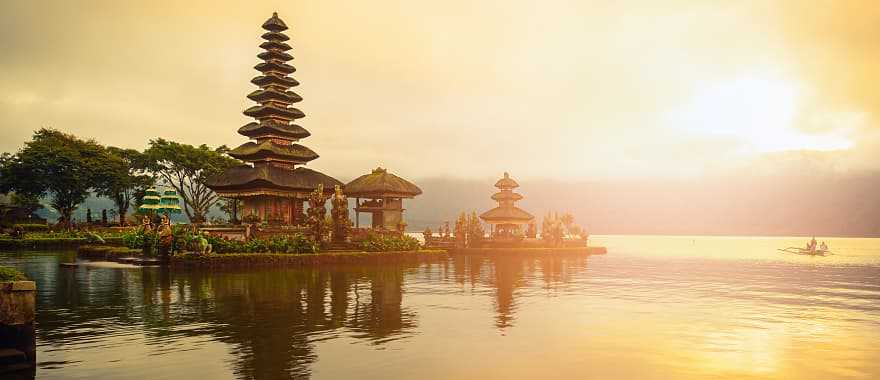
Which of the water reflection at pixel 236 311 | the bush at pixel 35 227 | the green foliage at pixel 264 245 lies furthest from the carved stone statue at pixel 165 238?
the bush at pixel 35 227

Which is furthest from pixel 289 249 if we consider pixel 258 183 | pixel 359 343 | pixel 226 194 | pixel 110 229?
pixel 110 229

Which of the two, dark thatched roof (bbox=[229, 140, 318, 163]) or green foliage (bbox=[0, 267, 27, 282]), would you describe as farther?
dark thatched roof (bbox=[229, 140, 318, 163])

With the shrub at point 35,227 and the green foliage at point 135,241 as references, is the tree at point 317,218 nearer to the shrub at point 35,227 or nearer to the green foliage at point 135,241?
the green foliage at point 135,241

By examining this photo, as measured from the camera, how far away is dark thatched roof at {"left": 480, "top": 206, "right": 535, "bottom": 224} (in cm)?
6525

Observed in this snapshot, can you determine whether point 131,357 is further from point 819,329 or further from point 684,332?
point 819,329

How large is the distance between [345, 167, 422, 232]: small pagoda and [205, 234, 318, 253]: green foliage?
648 inches

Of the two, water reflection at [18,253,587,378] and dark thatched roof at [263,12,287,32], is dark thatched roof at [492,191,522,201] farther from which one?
water reflection at [18,253,587,378]

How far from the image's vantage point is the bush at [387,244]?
42.0 metres

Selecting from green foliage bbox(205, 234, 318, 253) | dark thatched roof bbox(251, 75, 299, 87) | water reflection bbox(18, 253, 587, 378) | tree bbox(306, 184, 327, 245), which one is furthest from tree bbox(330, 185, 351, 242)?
dark thatched roof bbox(251, 75, 299, 87)

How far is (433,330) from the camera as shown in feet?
49.8

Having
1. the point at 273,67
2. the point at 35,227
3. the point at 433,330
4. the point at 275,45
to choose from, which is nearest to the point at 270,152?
the point at 273,67

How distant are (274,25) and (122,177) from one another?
27518 millimetres

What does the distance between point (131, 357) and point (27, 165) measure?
64778mm

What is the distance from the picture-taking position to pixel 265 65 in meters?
58.5
